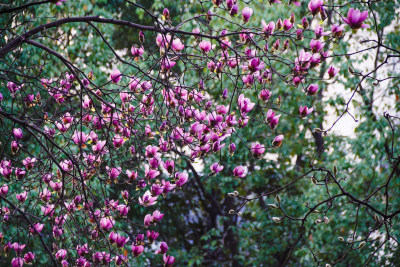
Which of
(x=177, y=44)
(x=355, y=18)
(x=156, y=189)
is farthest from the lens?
(x=177, y=44)

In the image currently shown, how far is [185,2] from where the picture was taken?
6.32m

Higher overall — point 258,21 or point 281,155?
point 258,21

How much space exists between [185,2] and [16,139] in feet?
14.0

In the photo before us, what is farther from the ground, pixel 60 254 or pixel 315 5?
pixel 315 5

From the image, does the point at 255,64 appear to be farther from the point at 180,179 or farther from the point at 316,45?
the point at 180,179

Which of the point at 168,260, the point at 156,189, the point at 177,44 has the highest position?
the point at 177,44

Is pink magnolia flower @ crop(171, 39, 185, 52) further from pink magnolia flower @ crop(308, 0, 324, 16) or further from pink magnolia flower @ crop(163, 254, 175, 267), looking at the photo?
pink magnolia flower @ crop(163, 254, 175, 267)

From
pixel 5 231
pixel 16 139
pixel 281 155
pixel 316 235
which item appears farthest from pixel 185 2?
pixel 16 139

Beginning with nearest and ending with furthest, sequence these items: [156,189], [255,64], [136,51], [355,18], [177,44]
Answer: [355,18]
[255,64]
[156,189]
[177,44]
[136,51]

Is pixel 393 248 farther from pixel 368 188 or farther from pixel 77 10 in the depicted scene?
pixel 77 10

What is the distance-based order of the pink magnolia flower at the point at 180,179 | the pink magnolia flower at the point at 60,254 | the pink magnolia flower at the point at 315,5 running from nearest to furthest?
the pink magnolia flower at the point at 315,5 < the pink magnolia flower at the point at 180,179 < the pink magnolia flower at the point at 60,254

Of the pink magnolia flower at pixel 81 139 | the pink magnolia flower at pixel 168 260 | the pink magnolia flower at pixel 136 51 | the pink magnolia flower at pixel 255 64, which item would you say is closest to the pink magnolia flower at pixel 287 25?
the pink magnolia flower at pixel 255 64

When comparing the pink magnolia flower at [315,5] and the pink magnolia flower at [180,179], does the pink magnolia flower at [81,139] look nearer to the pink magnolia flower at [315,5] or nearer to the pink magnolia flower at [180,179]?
the pink magnolia flower at [180,179]

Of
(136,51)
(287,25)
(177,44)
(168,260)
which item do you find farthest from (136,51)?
(168,260)
